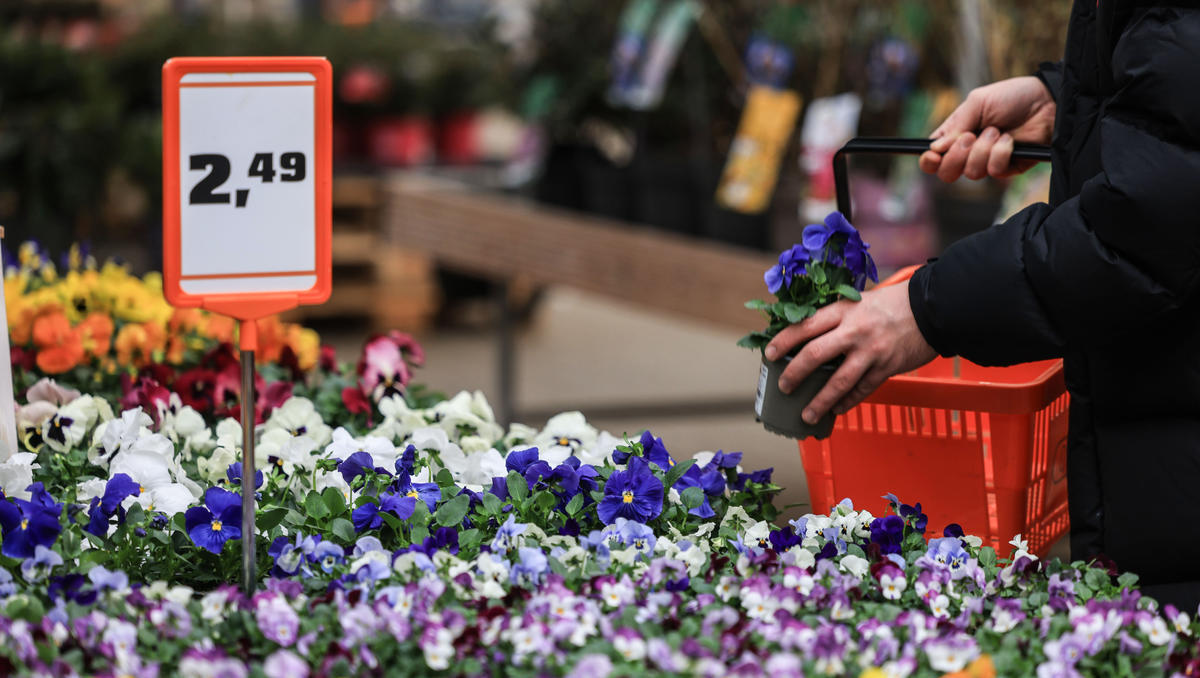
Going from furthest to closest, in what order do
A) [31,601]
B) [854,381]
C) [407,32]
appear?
[407,32] → [854,381] → [31,601]

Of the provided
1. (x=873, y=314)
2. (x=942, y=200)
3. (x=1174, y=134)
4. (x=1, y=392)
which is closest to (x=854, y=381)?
(x=873, y=314)

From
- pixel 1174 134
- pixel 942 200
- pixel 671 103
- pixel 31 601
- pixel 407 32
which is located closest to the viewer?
pixel 31 601

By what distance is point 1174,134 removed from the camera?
3.67 ft

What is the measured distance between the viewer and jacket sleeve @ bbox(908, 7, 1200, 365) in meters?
1.11

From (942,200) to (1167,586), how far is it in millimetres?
2320

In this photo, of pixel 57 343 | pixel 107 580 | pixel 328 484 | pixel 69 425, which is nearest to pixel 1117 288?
pixel 328 484

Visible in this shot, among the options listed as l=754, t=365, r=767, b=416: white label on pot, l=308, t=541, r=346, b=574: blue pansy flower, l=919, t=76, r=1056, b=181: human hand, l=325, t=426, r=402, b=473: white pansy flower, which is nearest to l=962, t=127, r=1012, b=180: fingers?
l=919, t=76, r=1056, b=181: human hand

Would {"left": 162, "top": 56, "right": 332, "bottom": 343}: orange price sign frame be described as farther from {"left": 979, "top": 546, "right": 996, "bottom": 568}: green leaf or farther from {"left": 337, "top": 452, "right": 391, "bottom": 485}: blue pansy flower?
{"left": 979, "top": 546, "right": 996, "bottom": 568}: green leaf

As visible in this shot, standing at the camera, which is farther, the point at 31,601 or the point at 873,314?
the point at 873,314

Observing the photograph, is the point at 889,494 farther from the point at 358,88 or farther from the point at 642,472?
the point at 358,88

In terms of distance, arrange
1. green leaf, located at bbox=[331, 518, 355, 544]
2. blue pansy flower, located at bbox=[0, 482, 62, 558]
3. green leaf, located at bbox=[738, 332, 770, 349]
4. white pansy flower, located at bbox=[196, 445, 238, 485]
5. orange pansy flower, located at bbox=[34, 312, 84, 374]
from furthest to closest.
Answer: orange pansy flower, located at bbox=[34, 312, 84, 374] → white pansy flower, located at bbox=[196, 445, 238, 485] → green leaf, located at bbox=[738, 332, 770, 349] → green leaf, located at bbox=[331, 518, 355, 544] → blue pansy flower, located at bbox=[0, 482, 62, 558]

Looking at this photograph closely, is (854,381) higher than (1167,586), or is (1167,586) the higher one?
(854,381)

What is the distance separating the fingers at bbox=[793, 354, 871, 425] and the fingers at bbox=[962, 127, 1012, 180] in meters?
0.40

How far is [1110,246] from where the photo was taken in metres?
1.15
